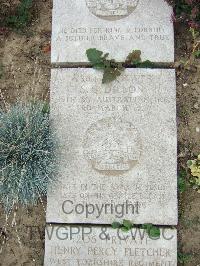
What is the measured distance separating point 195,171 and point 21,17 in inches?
103

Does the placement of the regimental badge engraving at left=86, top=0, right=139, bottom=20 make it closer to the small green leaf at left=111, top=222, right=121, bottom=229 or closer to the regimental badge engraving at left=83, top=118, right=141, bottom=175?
the regimental badge engraving at left=83, top=118, right=141, bottom=175

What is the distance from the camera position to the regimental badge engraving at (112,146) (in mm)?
5320

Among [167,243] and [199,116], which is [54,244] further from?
[199,116]

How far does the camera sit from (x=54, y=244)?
5.22 meters

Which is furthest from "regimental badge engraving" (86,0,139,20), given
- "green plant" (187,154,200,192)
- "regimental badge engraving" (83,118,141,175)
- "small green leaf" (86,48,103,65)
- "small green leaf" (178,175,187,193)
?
"small green leaf" (178,175,187,193)

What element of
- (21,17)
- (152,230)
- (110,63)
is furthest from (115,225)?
(21,17)

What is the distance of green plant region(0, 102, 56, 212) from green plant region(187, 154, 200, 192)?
1463 millimetres

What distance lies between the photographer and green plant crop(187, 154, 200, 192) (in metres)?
5.41

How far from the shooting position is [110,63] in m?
5.52

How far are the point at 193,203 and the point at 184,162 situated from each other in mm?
448

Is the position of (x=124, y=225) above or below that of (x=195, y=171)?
below

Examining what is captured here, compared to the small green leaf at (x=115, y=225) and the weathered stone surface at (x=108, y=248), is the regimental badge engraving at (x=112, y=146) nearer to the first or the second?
the small green leaf at (x=115, y=225)

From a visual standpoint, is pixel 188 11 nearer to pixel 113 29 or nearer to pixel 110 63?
pixel 113 29

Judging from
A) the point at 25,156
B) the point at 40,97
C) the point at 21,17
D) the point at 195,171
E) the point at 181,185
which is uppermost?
the point at 21,17
